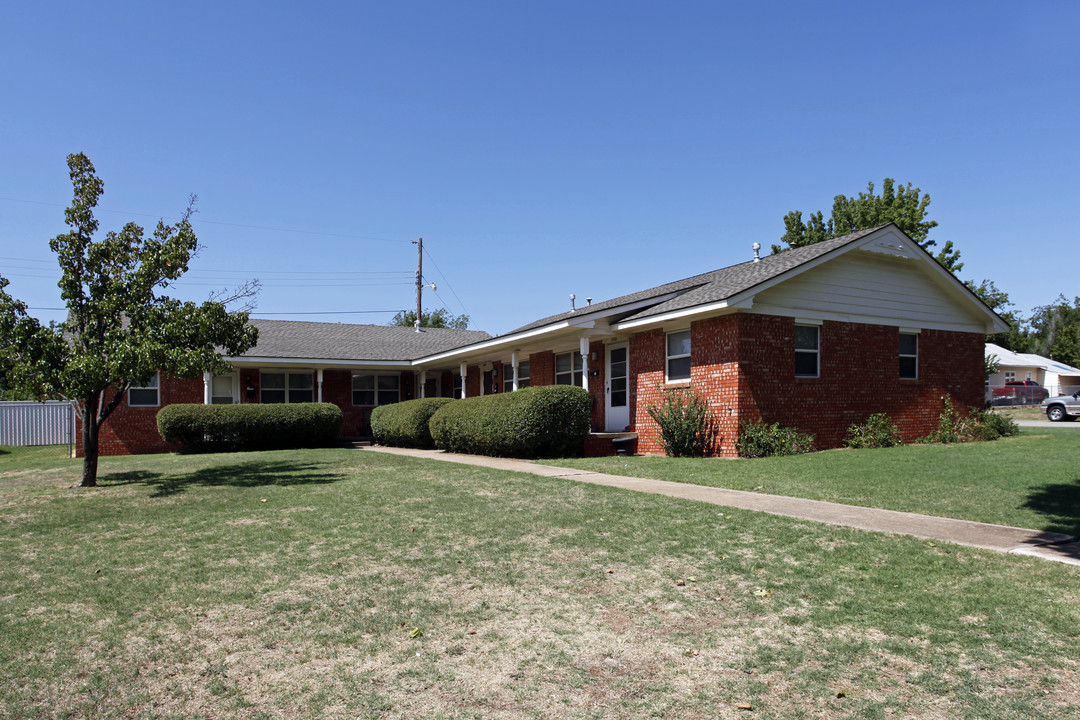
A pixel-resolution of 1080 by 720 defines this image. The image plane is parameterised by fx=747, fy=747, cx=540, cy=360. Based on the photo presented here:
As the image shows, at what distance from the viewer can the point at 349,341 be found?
93.9ft

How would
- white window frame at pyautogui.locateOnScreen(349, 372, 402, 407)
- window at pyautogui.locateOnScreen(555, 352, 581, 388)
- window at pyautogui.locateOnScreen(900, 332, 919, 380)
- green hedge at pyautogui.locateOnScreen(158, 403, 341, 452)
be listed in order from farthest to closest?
white window frame at pyautogui.locateOnScreen(349, 372, 402, 407)
green hedge at pyautogui.locateOnScreen(158, 403, 341, 452)
window at pyautogui.locateOnScreen(555, 352, 581, 388)
window at pyautogui.locateOnScreen(900, 332, 919, 380)

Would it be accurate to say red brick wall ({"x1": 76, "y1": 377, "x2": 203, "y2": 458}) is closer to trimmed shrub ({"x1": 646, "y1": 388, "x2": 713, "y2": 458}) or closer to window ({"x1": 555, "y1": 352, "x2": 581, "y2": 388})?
window ({"x1": 555, "y1": 352, "x2": 581, "y2": 388})

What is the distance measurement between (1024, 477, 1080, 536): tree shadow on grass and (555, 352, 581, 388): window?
39.7 ft

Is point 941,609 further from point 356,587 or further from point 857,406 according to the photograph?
point 857,406

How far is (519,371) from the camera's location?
23.6m

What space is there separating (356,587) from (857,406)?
13794 millimetres

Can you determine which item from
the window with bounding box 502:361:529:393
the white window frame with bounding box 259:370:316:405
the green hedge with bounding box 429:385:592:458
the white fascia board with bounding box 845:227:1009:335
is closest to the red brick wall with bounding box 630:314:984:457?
the white fascia board with bounding box 845:227:1009:335

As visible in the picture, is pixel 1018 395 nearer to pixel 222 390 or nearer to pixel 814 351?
pixel 814 351

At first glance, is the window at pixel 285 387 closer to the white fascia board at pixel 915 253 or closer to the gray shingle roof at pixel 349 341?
the gray shingle roof at pixel 349 341

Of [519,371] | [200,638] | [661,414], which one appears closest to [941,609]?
[200,638]

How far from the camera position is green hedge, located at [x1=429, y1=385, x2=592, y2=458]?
1523 centimetres

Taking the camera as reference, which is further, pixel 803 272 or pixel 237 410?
pixel 237 410

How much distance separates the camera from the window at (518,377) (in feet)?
76.3

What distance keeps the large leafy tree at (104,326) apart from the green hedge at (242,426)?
8705 mm
